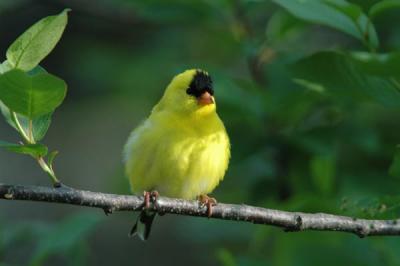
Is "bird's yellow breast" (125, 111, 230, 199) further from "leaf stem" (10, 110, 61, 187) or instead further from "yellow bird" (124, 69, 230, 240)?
"leaf stem" (10, 110, 61, 187)

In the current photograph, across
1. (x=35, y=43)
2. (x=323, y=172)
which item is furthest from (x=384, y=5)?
(x=323, y=172)

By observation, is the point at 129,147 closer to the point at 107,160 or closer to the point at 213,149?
the point at 213,149

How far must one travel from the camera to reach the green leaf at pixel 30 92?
1.97 meters

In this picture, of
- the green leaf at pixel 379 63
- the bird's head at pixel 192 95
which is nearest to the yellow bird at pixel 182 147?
the bird's head at pixel 192 95

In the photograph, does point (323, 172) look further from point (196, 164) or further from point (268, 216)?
point (268, 216)

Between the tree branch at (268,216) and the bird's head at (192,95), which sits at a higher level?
the tree branch at (268,216)

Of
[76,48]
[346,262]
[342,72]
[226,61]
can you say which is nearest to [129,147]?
[346,262]

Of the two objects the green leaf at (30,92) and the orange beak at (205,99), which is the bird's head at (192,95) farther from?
the green leaf at (30,92)

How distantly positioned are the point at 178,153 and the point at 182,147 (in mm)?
36

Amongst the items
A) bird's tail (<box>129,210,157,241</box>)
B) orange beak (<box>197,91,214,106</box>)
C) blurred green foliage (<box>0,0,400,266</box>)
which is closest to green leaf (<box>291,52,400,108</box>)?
blurred green foliage (<box>0,0,400,266</box>)

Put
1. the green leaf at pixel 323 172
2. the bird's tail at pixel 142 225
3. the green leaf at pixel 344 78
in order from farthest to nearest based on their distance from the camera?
the bird's tail at pixel 142 225 → the green leaf at pixel 323 172 → the green leaf at pixel 344 78

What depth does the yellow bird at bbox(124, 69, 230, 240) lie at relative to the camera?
3588 mm

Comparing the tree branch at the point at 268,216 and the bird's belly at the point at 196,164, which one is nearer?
the tree branch at the point at 268,216

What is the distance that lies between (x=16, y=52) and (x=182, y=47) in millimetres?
3668
